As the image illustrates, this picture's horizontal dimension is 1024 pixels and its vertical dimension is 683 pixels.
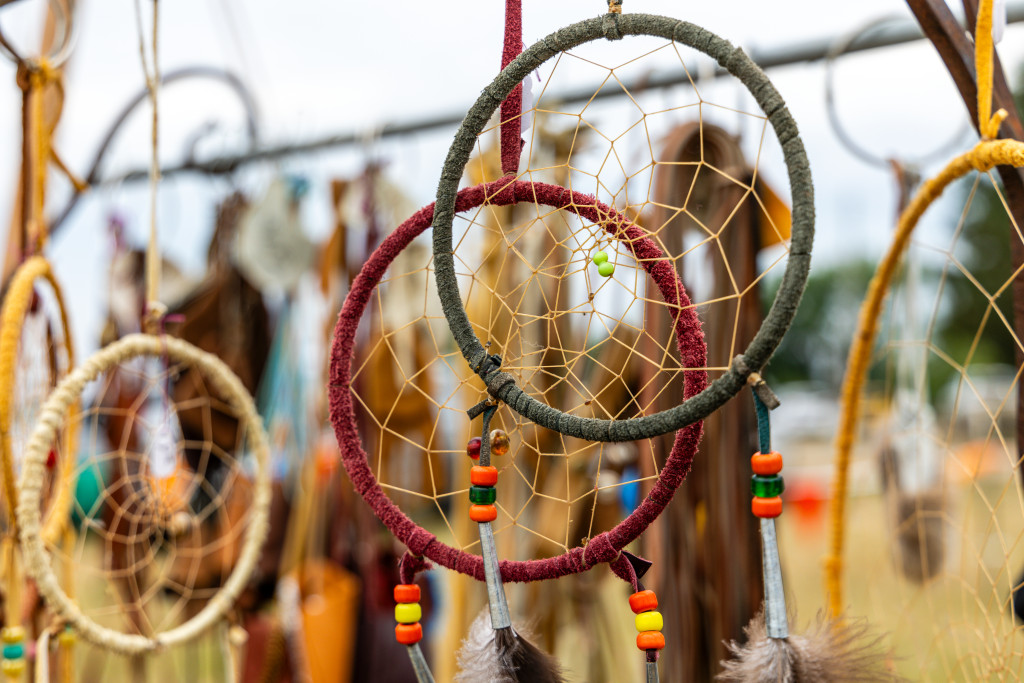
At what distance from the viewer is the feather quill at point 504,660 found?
53cm

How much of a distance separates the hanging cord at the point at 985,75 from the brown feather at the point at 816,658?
1.32ft

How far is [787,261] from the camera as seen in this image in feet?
1.47

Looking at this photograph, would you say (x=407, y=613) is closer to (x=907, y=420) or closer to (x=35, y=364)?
(x=35, y=364)

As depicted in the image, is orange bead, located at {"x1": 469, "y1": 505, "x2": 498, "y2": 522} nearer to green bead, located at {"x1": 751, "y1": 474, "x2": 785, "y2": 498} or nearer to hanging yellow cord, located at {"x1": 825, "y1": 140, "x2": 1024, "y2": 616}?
green bead, located at {"x1": 751, "y1": 474, "x2": 785, "y2": 498}

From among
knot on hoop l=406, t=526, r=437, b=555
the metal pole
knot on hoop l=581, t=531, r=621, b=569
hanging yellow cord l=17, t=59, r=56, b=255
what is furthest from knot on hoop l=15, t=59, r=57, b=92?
knot on hoop l=581, t=531, r=621, b=569

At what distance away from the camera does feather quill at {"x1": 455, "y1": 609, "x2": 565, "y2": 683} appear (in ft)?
1.74

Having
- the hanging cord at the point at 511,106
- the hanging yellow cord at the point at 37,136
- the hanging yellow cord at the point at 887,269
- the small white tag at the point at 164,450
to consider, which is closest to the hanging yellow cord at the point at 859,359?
the hanging yellow cord at the point at 887,269

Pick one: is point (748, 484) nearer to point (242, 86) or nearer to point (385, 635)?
point (385, 635)

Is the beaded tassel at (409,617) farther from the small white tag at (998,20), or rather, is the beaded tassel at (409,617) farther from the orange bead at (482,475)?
the small white tag at (998,20)

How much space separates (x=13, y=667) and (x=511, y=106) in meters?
0.84

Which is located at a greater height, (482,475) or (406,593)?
(482,475)

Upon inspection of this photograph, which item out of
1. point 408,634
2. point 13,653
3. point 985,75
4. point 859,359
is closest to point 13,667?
point 13,653

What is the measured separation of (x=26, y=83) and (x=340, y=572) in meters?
1.01

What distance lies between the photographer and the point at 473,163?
131cm
